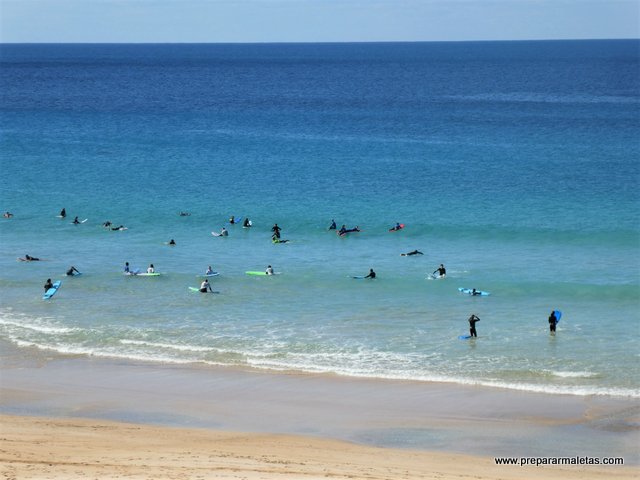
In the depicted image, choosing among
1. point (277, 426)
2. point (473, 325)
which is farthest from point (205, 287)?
point (277, 426)

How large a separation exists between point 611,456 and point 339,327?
14648 mm

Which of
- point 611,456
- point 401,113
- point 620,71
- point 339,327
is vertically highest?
point 620,71

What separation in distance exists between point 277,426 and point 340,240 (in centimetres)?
2541

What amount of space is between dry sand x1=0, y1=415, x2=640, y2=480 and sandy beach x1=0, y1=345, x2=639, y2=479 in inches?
1.9

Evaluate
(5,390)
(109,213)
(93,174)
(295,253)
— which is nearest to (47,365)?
(5,390)

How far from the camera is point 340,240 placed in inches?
2008

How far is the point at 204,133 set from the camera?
9231 centimetres

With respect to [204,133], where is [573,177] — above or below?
below

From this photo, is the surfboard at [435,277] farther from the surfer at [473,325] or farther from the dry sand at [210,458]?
the dry sand at [210,458]

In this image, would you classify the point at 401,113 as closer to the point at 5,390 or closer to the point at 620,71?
the point at 5,390

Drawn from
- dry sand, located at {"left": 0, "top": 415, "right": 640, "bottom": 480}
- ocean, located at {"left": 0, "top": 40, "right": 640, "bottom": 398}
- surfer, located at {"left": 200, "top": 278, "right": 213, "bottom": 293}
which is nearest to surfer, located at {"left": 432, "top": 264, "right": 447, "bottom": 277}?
ocean, located at {"left": 0, "top": 40, "right": 640, "bottom": 398}

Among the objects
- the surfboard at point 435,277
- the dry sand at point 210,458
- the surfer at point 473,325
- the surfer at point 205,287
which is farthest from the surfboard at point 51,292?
the surfer at point 473,325

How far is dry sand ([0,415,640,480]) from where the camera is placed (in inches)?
843

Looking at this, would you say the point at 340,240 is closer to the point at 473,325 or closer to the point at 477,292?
the point at 477,292
